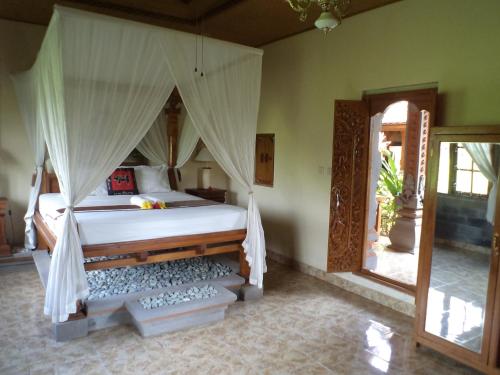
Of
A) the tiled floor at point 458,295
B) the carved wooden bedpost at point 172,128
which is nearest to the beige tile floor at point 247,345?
the tiled floor at point 458,295

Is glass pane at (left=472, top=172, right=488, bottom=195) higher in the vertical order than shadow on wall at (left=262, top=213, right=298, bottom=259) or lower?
higher

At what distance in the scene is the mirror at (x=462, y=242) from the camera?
2.56 meters

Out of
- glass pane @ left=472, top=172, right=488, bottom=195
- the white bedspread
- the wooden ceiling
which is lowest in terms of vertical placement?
the white bedspread

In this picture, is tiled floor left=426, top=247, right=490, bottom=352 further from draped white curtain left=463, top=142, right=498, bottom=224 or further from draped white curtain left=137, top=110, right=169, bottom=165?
draped white curtain left=137, top=110, right=169, bottom=165

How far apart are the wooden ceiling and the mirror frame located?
1626 millimetres

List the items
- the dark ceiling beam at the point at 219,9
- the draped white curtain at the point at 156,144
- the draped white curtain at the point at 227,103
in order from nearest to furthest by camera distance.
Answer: the draped white curtain at the point at 227,103
the dark ceiling beam at the point at 219,9
the draped white curtain at the point at 156,144

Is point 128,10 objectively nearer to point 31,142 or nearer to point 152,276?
point 31,142

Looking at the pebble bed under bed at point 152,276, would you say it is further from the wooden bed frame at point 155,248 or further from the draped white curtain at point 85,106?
the draped white curtain at point 85,106

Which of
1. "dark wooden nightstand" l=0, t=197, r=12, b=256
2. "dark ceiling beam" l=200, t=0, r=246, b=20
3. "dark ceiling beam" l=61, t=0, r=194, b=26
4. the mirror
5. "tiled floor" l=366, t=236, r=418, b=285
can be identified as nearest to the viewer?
the mirror

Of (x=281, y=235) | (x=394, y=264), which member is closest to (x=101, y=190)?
(x=281, y=235)

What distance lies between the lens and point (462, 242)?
107 inches

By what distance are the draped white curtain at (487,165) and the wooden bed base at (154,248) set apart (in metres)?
2.07

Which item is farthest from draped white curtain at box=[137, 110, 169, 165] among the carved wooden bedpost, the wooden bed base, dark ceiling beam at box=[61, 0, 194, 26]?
the wooden bed base

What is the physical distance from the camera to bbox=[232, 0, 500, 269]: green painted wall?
2955mm
